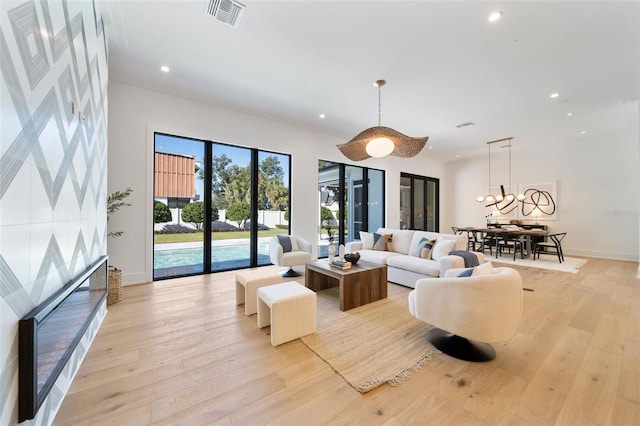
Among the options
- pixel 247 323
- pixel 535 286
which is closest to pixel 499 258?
pixel 535 286

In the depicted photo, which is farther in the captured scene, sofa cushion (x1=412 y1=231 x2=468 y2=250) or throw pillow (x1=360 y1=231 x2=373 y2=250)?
throw pillow (x1=360 y1=231 x2=373 y2=250)

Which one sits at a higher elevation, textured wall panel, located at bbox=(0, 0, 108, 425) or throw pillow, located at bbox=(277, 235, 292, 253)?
textured wall panel, located at bbox=(0, 0, 108, 425)

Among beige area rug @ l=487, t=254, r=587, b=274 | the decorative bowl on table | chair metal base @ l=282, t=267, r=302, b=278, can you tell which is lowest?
beige area rug @ l=487, t=254, r=587, b=274

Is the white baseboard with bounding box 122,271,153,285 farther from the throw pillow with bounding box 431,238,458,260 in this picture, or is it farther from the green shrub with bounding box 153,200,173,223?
the throw pillow with bounding box 431,238,458,260

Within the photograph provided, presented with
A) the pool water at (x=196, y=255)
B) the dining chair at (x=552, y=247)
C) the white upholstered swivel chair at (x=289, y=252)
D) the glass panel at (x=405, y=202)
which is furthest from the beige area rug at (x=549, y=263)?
the pool water at (x=196, y=255)

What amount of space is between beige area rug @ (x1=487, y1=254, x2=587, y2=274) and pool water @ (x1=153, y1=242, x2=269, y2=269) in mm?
5954

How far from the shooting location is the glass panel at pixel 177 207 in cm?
446

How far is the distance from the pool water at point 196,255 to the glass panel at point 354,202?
275cm

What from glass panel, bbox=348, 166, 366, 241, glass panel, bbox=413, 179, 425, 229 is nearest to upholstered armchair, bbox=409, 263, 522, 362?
glass panel, bbox=348, 166, 366, 241

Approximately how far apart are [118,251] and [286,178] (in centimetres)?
337

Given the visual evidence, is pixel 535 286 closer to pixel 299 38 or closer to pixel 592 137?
pixel 299 38

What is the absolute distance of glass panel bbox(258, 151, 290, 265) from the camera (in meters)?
5.50

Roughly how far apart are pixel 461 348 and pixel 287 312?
161 cm

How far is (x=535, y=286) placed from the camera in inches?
164
